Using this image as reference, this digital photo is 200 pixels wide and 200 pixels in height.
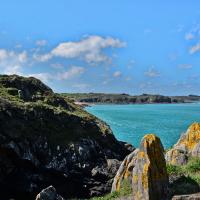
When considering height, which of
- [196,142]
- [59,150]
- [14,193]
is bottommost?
[14,193]

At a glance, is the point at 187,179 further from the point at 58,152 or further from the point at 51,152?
the point at 58,152

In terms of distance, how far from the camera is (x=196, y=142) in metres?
26.0

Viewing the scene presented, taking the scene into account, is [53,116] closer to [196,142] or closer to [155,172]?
[196,142]

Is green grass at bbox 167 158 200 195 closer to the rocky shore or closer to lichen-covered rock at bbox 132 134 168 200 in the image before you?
the rocky shore

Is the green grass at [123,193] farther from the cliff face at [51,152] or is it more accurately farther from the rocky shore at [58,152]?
the cliff face at [51,152]

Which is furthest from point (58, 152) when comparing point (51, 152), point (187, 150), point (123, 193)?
point (123, 193)

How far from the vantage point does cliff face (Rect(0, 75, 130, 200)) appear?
39.1 m

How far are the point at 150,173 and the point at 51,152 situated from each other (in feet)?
86.7

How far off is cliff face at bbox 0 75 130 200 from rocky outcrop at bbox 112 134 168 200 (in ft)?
61.7

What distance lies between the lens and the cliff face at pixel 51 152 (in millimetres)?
39062

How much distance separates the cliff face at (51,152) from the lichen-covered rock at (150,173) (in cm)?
1900

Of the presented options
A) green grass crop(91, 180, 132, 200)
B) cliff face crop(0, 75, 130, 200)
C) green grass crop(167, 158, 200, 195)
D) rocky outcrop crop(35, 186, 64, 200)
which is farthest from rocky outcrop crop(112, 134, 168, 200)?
cliff face crop(0, 75, 130, 200)

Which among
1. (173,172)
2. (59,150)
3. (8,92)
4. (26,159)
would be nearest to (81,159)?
(59,150)

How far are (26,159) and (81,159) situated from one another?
216 inches
